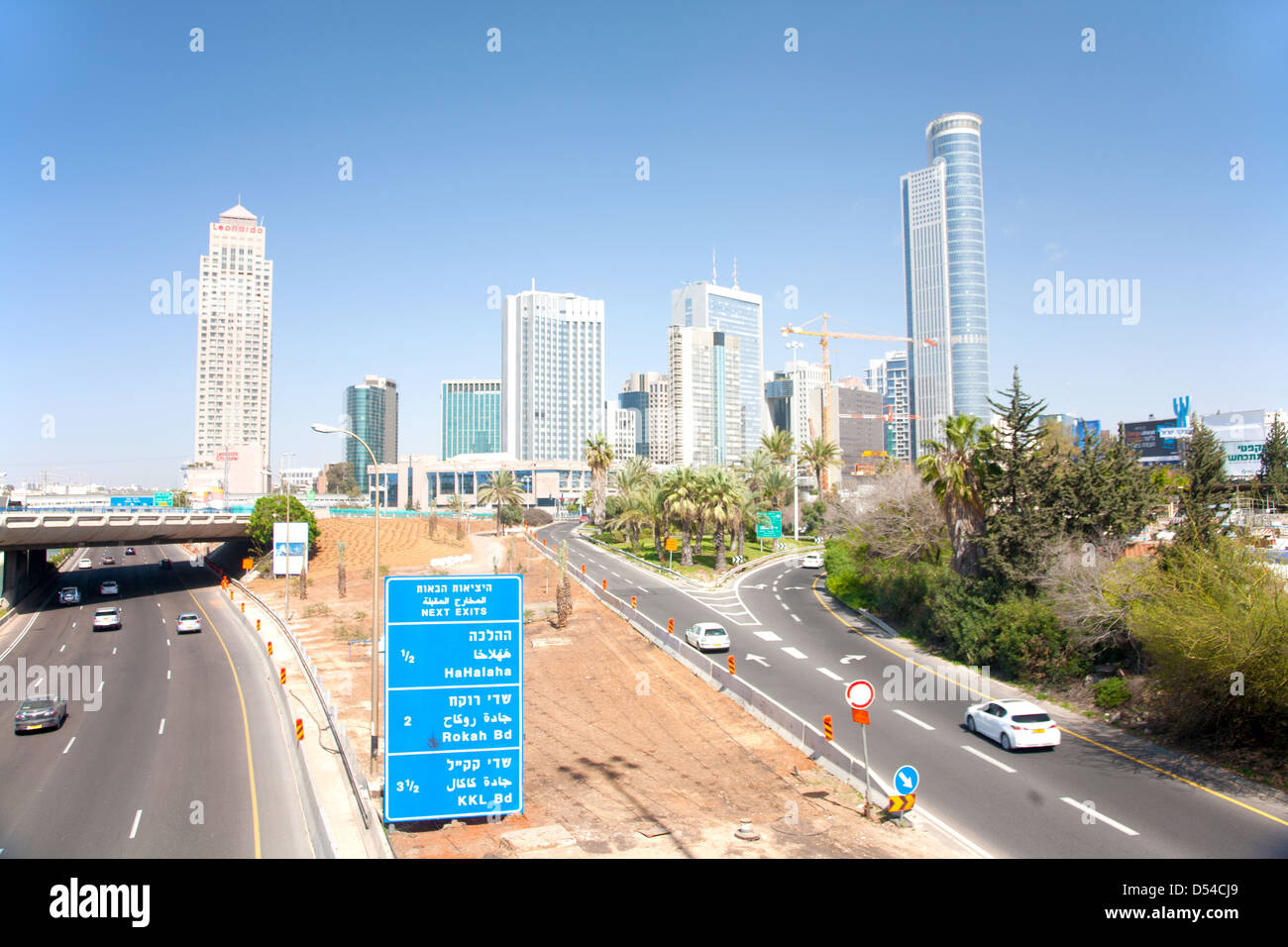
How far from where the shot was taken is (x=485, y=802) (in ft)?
48.3

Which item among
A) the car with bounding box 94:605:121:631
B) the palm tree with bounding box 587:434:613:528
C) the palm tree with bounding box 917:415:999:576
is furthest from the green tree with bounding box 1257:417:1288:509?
the car with bounding box 94:605:121:631

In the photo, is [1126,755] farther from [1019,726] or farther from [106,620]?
[106,620]

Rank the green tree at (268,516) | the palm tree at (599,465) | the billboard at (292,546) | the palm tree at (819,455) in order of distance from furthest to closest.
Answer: the palm tree at (599,465), the palm tree at (819,455), the green tree at (268,516), the billboard at (292,546)

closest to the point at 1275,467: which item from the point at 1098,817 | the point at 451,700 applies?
the point at 1098,817

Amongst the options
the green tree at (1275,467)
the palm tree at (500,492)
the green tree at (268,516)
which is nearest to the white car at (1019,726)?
the green tree at (1275,467)

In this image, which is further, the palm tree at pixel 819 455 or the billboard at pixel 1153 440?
the billboard at pixel 1153 440

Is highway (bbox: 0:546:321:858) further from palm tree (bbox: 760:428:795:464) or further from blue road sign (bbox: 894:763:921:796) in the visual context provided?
palm tree (bbox: 760:428:795:464)

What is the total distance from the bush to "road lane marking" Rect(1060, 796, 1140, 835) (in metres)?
9.02

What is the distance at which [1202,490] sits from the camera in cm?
3027

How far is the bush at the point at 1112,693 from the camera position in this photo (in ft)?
84.6

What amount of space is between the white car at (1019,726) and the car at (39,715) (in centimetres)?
3115

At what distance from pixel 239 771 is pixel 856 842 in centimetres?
1723

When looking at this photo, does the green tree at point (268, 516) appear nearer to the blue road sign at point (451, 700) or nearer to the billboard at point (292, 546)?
the billboard at point (292, 546)
